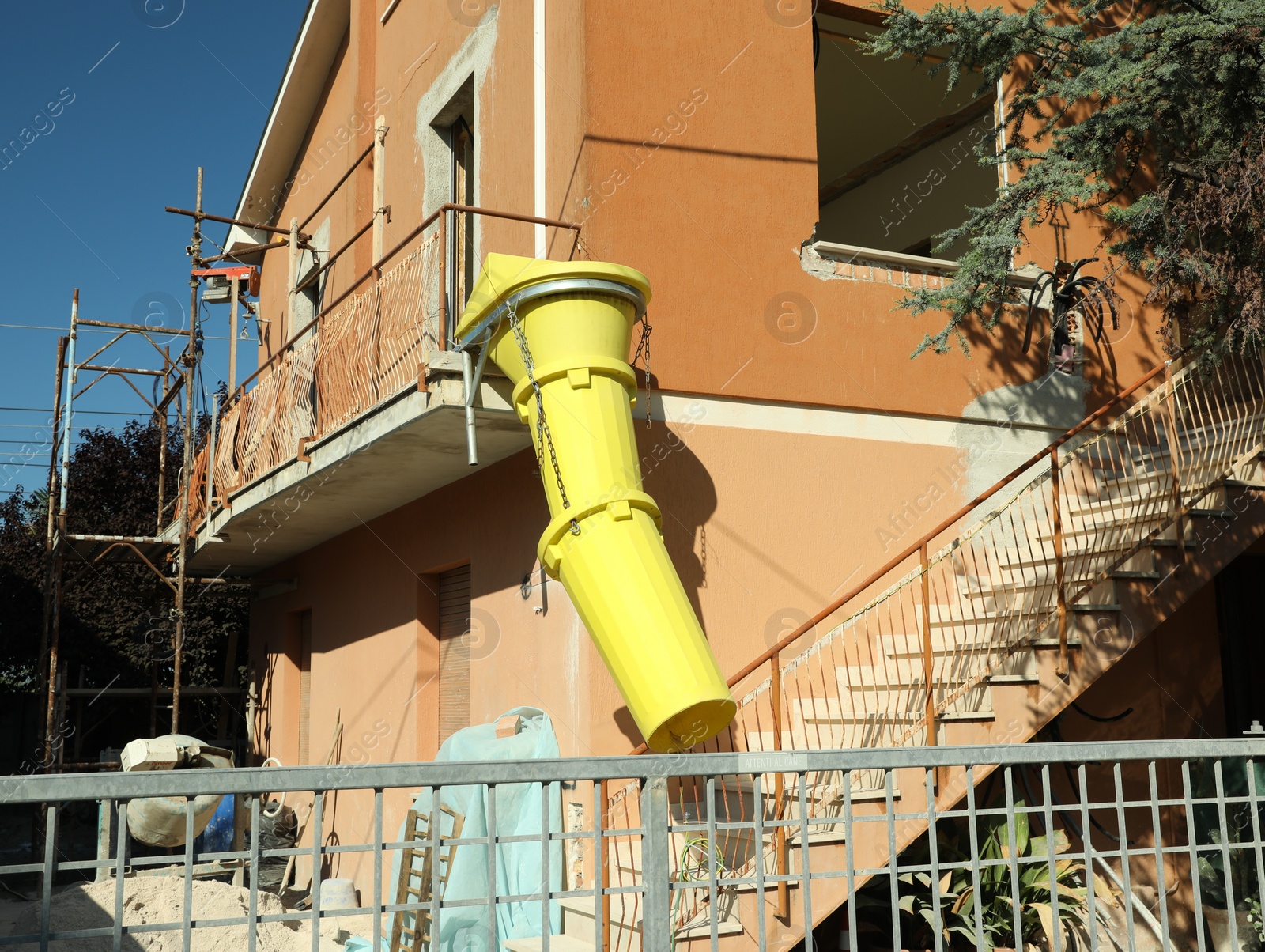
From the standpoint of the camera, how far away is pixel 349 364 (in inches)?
401

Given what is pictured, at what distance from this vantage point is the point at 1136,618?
7.97 m

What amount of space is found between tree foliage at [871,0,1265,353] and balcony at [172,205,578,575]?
Answer: 285 cm

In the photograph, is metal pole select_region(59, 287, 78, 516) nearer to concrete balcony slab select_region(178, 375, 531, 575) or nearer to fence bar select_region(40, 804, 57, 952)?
concrete balcony slab select_region(178, 375, 531, 575)

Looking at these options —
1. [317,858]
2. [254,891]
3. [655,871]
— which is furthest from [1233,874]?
[254,891]

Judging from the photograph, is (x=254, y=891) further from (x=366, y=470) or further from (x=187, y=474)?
(x=187, y=474)

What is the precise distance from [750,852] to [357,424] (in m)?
4.40

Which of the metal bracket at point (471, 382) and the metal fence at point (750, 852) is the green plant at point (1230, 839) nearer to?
the metal fence at point (750, 852)

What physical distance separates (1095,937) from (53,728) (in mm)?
12808

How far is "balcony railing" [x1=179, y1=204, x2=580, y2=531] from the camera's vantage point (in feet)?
29.4

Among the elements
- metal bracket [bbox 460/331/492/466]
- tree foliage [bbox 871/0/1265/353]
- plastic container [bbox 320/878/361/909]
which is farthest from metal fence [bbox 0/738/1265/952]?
tree foliage [bbox 871/0/1265/353]

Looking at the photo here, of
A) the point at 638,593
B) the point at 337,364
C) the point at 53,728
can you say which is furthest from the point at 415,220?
the point at 53,728

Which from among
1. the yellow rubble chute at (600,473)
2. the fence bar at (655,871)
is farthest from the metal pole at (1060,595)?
the fence bar at (655,871)

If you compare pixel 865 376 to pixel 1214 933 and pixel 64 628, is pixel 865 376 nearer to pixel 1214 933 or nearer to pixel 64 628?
pixel 1214 933

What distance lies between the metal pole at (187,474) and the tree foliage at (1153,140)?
8.95 metres
